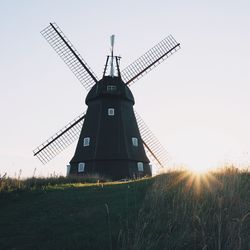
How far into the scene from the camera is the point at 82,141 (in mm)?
25266

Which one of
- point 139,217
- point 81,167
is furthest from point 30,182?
point 81,167

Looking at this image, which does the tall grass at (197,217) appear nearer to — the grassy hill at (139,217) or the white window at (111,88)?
the grassy hill at (139,217)

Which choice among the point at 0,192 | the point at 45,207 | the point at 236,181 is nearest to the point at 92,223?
the point at 45,207

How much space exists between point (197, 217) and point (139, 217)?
→ 2.87m

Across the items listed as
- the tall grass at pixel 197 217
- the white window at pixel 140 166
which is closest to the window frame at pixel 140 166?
the white window at pixel 140 166

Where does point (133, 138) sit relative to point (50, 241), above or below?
above

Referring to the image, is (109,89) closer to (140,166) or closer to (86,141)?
(86,141)

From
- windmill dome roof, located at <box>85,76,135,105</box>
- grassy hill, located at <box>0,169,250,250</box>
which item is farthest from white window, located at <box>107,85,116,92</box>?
grassy hill, located at <box>0,169,250,250</box>

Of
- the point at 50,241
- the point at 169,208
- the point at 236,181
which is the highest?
the point at 236,181

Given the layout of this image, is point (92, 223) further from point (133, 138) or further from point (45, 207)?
point (133, 138)

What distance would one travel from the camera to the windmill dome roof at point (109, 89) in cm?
2550

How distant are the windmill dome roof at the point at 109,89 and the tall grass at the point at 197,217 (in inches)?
618

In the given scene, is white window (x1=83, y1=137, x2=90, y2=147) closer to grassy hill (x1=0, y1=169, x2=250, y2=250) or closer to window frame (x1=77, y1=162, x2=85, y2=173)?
window frame (x1=77, y1=162, x2=85, y2=173)

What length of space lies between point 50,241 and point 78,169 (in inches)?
709
